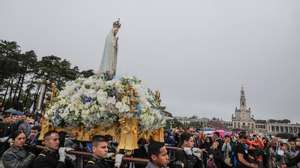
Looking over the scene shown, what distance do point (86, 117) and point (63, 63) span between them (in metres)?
36.9

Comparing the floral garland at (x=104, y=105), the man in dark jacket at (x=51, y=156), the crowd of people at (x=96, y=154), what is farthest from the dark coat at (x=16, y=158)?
the floral garland at (x=104, y=105)

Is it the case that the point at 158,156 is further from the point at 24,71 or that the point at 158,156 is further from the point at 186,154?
the point at 24,71

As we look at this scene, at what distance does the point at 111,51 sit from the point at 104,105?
291cm

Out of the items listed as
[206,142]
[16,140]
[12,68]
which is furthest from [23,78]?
[16,140]

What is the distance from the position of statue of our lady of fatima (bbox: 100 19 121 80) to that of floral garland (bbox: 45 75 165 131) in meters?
1.58

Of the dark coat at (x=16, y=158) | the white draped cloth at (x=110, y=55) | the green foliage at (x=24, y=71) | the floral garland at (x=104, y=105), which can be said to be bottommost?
the dark coat at (x=16, y=158)

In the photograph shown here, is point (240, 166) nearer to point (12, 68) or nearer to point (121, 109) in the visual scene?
point (121, 109)

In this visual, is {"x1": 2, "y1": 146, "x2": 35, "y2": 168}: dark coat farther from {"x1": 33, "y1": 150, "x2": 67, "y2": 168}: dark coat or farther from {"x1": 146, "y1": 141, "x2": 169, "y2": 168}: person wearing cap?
{"x1": 146, "y1": 141, "x2": 169, "y2": 168}: person wearing cap

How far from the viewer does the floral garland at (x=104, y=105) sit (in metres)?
4.77

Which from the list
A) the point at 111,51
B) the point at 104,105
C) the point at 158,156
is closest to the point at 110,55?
the point at 111,51

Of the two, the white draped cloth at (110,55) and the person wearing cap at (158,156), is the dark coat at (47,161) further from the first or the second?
the white draped cloth at (110,55)

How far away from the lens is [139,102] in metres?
4.89

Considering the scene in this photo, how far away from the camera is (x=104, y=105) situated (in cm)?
480

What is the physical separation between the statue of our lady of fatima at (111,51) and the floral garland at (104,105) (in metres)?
1.58
